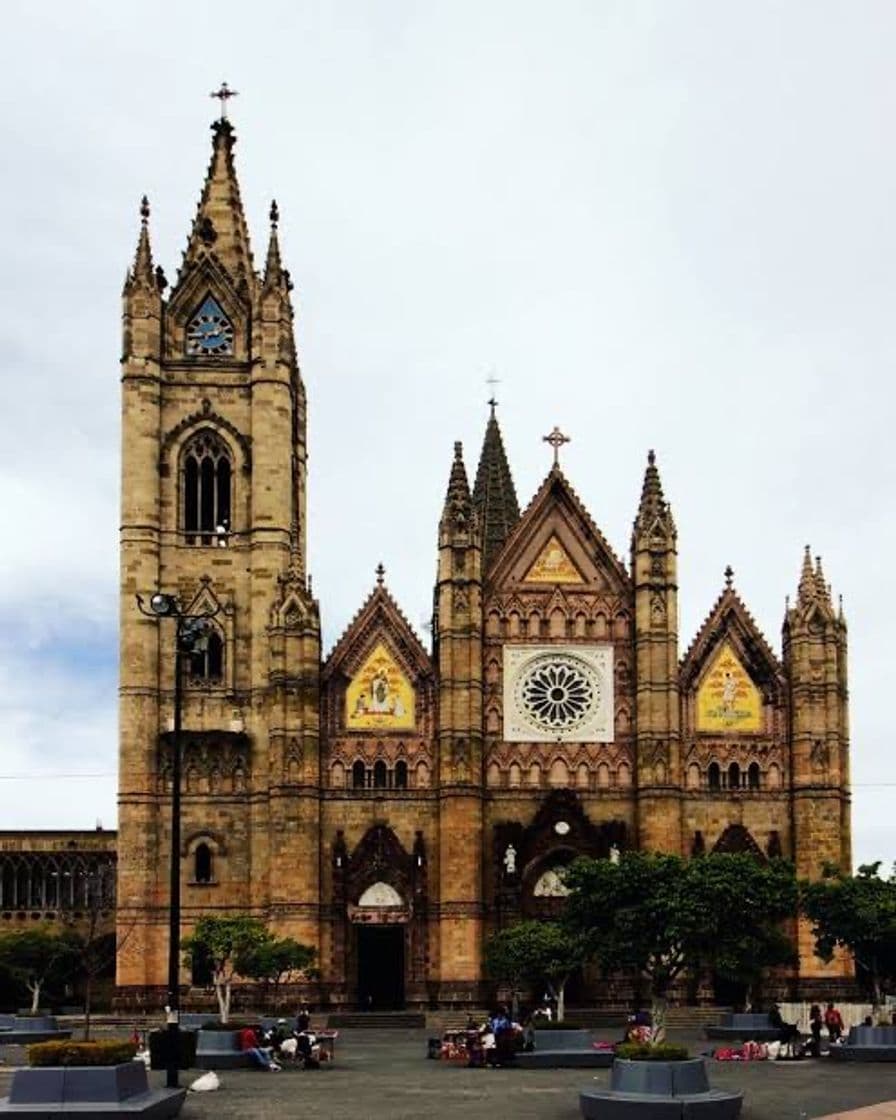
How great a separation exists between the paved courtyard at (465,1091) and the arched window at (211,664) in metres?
34.0

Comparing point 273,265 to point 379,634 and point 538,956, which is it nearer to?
point 379,634

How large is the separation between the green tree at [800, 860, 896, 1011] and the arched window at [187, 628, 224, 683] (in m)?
30.3

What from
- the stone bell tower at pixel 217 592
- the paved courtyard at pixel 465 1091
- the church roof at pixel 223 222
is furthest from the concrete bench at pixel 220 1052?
the church roof at pixel 223 222

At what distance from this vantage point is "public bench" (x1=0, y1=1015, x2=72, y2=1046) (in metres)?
63.6

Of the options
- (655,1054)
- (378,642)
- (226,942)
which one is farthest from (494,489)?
(655,1054)

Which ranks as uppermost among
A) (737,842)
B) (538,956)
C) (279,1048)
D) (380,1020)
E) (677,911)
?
(737,842)

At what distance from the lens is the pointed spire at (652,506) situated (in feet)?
283

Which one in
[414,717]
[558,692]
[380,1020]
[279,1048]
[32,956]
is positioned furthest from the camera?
[32,956]

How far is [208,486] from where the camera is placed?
88.2 metres

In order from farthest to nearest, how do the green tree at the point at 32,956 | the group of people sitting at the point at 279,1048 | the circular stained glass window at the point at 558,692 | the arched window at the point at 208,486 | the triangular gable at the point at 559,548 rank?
the green tree at the point at 32,956 → the arched window at the point at 208,486 → the triangular gable at the point at 559,548 → the circular stained glass window at the point at 558,692 → the group of people sitting at the point at 279,1048

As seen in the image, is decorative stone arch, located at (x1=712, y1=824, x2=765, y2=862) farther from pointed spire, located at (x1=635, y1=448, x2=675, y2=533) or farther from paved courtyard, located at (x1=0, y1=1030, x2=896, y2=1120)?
paved courtyard, located at (x1=0, y1=1030, x2=896, y2=1120)

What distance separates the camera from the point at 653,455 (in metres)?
87.2

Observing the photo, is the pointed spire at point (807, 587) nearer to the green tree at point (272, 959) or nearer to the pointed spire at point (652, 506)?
the pointed spire at point (652, 506)

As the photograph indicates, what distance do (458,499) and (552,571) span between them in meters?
5.55
